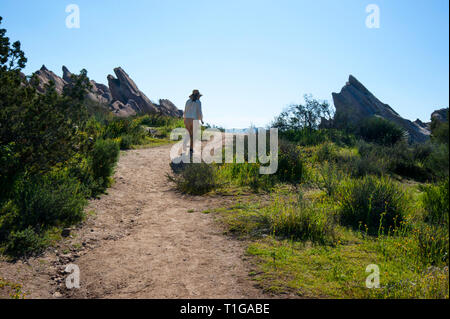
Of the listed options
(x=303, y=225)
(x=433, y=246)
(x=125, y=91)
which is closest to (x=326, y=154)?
(x=303, y=225)

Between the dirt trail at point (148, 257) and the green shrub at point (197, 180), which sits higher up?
the green shrub at point (197, 180)

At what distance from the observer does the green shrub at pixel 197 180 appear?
24.4 feet

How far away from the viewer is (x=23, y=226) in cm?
443

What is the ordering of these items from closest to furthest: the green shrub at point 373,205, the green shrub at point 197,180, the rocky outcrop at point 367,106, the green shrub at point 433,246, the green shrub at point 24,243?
the green shrub at point 433,246, the green shrub at point 24,243, the green shrub at point 373,205, the green shrub at point 197,180, the rocky outcrop at point 367,106

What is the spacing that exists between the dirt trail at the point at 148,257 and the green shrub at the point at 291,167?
2179 mm

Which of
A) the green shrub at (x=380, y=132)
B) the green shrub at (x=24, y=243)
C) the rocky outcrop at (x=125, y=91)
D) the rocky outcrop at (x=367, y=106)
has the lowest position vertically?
the green shrub at (x=24, y=243)

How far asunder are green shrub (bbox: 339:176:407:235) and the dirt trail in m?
2.19

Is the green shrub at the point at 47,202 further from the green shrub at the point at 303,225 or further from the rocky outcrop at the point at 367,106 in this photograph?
the rocky outcrop at the point at 367,106

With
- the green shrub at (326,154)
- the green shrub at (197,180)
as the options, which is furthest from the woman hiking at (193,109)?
the green shrub at (326,154)

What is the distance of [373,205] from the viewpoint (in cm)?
544

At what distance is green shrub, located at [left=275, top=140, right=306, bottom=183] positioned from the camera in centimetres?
817

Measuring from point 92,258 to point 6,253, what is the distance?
1.01 meters
